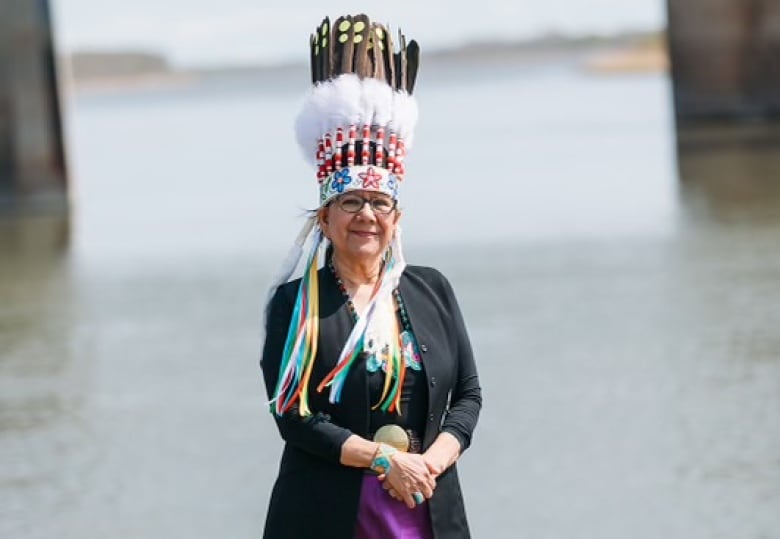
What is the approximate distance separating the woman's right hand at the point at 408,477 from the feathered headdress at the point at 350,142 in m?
0.15

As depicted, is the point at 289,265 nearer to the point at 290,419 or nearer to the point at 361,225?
the point at 361,225

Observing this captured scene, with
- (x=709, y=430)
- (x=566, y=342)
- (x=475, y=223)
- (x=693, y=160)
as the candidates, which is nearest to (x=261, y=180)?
(x=693, y=160)

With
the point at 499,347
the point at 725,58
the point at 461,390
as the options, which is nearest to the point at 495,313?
the point at 499,347

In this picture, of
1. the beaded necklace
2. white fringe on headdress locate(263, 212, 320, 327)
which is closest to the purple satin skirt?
the beaded necklace

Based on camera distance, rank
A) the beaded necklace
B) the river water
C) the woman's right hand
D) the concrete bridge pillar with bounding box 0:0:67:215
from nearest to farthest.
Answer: the woman's right hand → the beaded necklace → the river water → the concrete bridge pillar with bounding box 0:0:67:215

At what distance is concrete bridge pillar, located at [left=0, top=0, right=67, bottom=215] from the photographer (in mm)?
28766

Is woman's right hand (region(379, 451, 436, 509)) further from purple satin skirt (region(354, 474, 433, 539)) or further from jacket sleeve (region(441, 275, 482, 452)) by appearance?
jacket sleeve (region(441, 275, 482, 452))

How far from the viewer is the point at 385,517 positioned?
14.0ft

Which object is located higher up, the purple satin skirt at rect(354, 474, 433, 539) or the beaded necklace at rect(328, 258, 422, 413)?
the beaded necklace at rect(328, 258, 422, 413)

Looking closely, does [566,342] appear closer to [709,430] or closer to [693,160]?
[709,430]

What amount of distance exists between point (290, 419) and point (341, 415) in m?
0.11

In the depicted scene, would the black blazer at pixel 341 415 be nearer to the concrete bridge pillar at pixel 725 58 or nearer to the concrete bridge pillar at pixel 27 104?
the concrete bridge pillar at pixel 27 104

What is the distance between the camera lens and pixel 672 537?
305 inches

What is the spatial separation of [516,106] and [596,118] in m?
15.7
